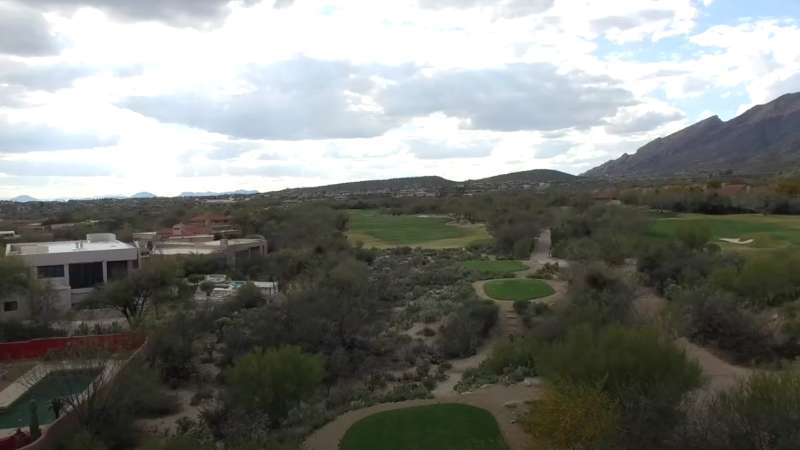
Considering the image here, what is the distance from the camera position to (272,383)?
17.9 meters

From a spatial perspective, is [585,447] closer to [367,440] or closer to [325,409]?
[367,440]

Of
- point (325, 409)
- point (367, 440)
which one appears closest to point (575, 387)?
point (367, 440)

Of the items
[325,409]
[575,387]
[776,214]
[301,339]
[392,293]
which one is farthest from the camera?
[776,214]

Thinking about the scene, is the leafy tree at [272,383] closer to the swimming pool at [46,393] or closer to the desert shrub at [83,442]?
the desert shrub at [83,442]

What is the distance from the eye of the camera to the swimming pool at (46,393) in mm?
20047

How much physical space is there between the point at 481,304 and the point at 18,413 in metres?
17.5

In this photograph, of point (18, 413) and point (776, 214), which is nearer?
point (18, 413)

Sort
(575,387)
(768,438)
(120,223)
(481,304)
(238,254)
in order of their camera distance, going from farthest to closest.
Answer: (120,223) → (238,254) → (481,304) → (575,387) → (768,438)

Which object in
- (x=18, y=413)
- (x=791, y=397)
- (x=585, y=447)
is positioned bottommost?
(x=18, y=413)

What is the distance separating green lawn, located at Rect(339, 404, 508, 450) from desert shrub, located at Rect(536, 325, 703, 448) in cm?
210

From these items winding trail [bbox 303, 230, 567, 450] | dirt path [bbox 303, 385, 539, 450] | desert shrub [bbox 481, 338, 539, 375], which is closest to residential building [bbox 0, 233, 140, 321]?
winding trail [bbox 303, 230, 567, 450]

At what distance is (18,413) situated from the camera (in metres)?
21.1

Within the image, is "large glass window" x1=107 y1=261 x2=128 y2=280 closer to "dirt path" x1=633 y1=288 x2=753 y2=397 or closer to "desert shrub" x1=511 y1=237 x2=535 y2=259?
"desert shrub" x1=511 y1=237 x2=535 y2=259

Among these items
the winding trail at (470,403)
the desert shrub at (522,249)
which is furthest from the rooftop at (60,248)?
the desert shrub at (522,249)
